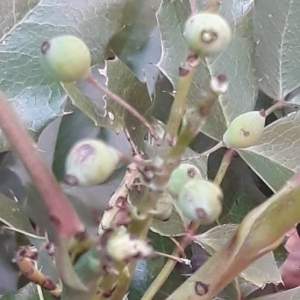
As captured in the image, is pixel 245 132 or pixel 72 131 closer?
pixel 245 132

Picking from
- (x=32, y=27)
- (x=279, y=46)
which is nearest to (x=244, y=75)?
(x=279, y=46)

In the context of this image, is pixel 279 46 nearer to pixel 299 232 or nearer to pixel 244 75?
pixel 244 75

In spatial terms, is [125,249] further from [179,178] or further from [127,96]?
[127,96]

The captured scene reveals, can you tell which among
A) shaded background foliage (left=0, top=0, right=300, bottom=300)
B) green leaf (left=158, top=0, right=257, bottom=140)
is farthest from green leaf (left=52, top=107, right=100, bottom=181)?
green leaf (left=158, top=0, right=257, bottom=140)

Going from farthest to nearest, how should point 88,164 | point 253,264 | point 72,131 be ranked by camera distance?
1. point 72,131
2. point 253,264
3. point 88,164

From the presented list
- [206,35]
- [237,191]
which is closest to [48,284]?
[206,35]

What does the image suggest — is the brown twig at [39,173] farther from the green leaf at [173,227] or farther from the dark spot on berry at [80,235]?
the green leaf at [173,227]

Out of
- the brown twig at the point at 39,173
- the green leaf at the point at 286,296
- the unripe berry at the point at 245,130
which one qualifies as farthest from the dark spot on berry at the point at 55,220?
the green leaf at the point at 286,296
